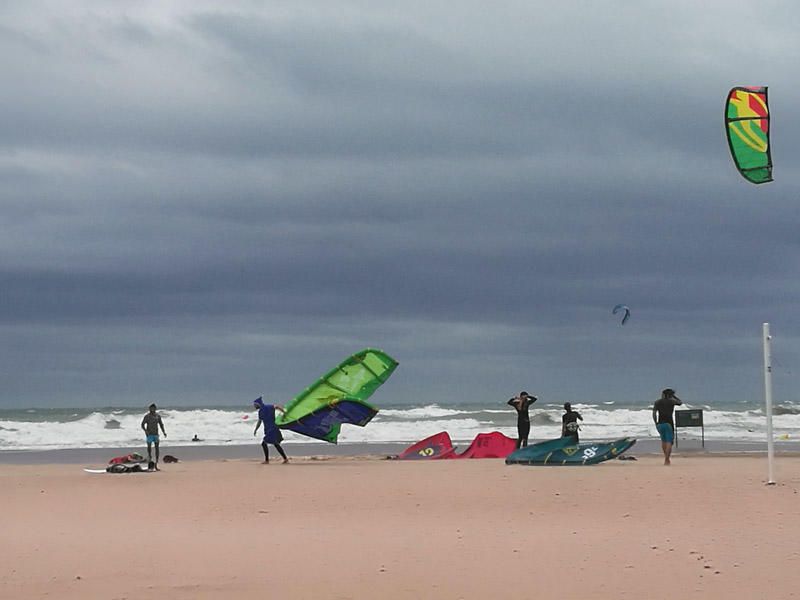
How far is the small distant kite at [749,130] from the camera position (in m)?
13.9

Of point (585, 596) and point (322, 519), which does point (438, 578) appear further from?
point (322, 519)

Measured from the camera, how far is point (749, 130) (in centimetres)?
1427

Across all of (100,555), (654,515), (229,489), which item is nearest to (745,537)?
(654,515)

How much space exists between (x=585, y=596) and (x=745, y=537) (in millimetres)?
2746

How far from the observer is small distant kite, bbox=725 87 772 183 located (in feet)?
45.6

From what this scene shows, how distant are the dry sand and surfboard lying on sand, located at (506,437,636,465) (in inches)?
78.8

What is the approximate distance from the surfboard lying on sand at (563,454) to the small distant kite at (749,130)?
570 cm

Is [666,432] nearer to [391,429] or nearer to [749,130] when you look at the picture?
[749,130]

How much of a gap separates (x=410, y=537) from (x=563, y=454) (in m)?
8.83

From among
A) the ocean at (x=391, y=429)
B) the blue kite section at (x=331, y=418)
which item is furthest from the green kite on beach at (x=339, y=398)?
the ocean at (x=391, y=429)

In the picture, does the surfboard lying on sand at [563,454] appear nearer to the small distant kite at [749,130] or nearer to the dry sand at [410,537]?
the dry sand at [410,537]

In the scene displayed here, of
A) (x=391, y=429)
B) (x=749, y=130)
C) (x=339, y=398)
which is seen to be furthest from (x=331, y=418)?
(x=391, y=429)

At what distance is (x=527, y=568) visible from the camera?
8086 millimetres

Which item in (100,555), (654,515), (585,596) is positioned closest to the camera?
(585,596)
